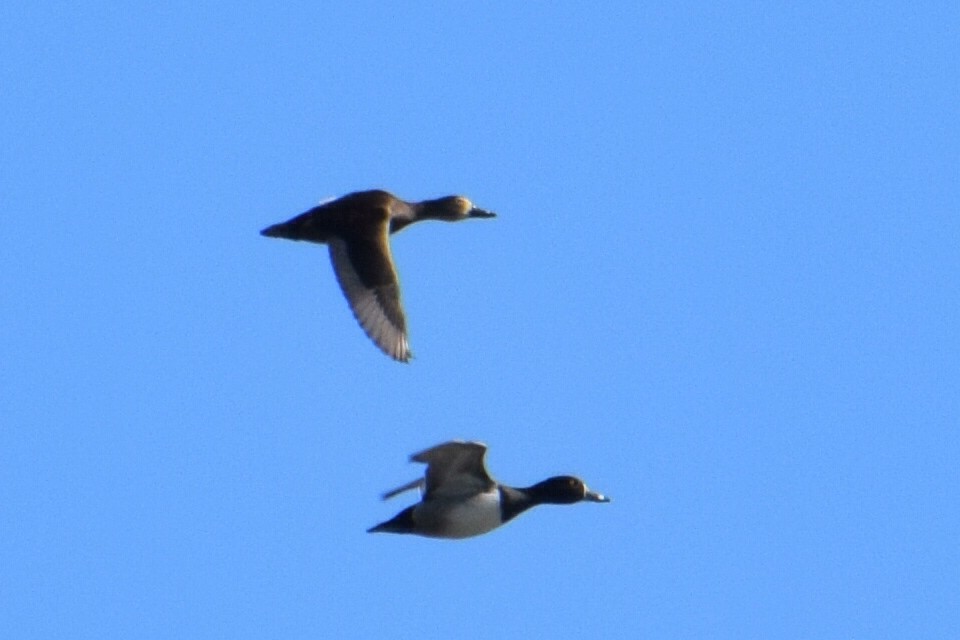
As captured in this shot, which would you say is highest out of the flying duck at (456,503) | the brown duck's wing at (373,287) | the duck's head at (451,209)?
A: the duck's head at (451,209)

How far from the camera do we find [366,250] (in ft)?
65.8

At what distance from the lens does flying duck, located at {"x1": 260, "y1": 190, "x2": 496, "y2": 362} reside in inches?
778

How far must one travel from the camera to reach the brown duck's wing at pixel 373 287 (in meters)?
19.7

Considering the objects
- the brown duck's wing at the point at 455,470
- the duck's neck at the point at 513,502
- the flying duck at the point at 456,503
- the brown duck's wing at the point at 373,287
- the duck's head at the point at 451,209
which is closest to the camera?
the brown duck's wing at the point at 455,470

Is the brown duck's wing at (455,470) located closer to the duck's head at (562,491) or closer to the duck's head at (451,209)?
the duck's head at (562,491)

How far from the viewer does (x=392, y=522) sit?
1844 cm

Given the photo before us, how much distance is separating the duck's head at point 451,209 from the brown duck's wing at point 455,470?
3825 millimetres

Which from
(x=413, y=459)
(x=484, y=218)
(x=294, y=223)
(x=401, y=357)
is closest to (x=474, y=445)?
(x=413, y=459)

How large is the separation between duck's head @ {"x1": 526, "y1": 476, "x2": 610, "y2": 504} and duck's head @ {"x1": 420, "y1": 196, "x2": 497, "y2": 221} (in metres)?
3.24

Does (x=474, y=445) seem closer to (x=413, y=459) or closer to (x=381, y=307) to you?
(x=413, y=459)

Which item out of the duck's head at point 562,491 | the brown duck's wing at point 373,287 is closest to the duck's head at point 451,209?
the brown duck's wing at point 373,287

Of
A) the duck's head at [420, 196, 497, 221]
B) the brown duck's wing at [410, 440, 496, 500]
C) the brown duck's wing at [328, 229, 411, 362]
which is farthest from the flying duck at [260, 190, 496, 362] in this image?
the brown duck's wing at [410, 440, 496, 500]

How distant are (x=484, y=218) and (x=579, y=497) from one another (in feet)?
12.9

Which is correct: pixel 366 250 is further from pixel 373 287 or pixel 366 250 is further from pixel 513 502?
pixel 513 502
